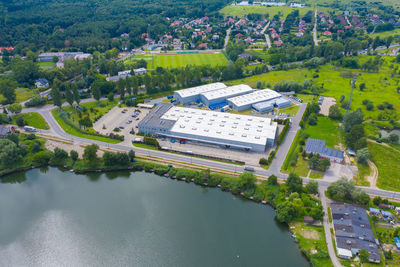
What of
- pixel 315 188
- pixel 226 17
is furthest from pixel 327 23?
pixel 315 188

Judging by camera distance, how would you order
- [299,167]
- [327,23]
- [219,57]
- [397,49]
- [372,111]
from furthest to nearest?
[327,23] < [397,49] < [219,57] < [372,111] < [299,167]

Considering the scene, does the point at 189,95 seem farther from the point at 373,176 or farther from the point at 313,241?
the point at 313,241

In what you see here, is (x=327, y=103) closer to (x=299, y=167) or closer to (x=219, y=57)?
(x=299, y=167)

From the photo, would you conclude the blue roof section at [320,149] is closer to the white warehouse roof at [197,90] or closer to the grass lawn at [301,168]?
the grass lawn at [301,168]

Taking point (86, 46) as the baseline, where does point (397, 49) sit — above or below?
below

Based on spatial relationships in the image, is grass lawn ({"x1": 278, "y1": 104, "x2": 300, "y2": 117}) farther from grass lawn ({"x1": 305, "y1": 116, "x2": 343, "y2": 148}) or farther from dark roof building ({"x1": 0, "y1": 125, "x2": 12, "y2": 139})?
dark roof building ({"x1": 0, "y1": 125, "x2": 12, "y2": 139})

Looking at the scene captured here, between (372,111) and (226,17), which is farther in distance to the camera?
(226,17)

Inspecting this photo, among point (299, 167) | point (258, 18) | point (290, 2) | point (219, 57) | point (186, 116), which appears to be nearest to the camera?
point (299, 167)
